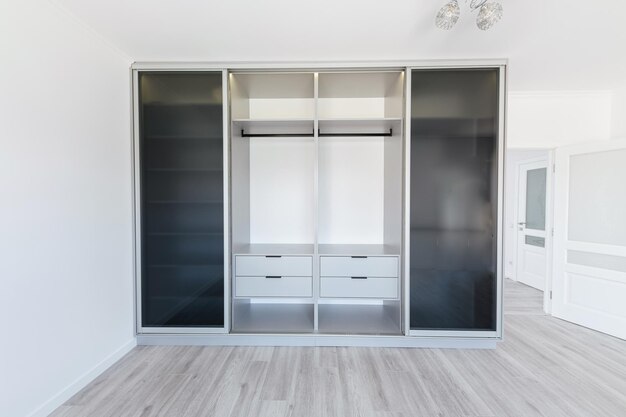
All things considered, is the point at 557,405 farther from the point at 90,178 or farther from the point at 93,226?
the point at 90,178

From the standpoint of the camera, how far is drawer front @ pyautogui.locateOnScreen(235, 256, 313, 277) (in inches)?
103

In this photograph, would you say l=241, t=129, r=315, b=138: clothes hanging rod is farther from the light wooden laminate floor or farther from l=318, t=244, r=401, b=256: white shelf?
the light wooden laminate floor

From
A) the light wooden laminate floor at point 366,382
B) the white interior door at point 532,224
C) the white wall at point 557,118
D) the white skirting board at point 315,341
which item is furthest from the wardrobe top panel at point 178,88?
the white interior door at point 532,224

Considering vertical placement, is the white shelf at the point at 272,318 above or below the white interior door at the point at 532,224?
below

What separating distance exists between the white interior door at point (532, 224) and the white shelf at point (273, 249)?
148 inches

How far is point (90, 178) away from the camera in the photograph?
6.81 ft

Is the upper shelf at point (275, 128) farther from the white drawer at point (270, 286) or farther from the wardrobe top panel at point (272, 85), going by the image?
the white drawer at point (270, 286)

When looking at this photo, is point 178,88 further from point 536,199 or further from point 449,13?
point 536,199

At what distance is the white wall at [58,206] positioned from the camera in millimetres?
1553

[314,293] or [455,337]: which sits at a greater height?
[314,293]

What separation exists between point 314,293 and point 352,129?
171 centimetres

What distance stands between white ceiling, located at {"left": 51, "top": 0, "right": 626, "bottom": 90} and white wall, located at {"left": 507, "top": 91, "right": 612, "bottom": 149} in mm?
470

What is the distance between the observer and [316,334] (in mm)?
2562

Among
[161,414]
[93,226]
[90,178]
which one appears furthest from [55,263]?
[161,414]
